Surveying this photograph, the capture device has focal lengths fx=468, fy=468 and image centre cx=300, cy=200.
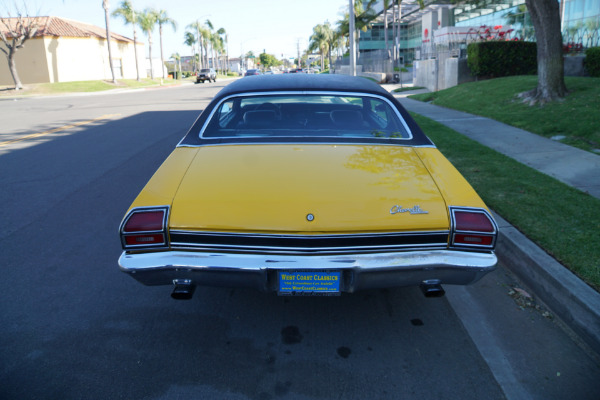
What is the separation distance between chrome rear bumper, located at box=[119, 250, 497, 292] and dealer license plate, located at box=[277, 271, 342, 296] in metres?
0.04

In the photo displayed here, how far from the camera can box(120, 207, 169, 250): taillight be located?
272 centimetres

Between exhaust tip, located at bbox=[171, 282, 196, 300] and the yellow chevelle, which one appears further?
exhaust tip, located at bbox=[171, 282, 196, 300]

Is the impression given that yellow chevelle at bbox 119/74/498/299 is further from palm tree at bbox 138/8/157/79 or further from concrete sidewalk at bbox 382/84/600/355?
palm tree at bbox 138/8/157/79

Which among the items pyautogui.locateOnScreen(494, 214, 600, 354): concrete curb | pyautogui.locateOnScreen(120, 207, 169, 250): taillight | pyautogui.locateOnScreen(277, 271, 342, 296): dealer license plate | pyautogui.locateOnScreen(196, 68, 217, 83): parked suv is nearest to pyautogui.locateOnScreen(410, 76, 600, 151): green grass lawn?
pyautogui.locateOnScreen(494, 214, 600, 354): concrete curb

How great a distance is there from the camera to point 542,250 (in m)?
3.97

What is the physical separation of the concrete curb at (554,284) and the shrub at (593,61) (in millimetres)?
14289

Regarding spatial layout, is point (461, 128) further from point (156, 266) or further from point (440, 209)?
point (156, 266)

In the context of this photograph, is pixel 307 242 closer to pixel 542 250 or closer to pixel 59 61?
pixel 542 250

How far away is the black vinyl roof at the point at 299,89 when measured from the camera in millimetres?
3648

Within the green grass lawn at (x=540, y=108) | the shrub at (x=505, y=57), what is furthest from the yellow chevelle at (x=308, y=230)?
the shrub at (x=505, y=57)

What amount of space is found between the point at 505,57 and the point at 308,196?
60.1 feet

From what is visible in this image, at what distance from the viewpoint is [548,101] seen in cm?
1148

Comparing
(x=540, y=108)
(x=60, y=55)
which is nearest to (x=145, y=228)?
(x=540, y=108)

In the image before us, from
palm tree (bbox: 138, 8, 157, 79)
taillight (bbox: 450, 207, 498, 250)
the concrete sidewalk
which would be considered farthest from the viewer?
palm tree (bbox: 138, 8, 157, 79)
